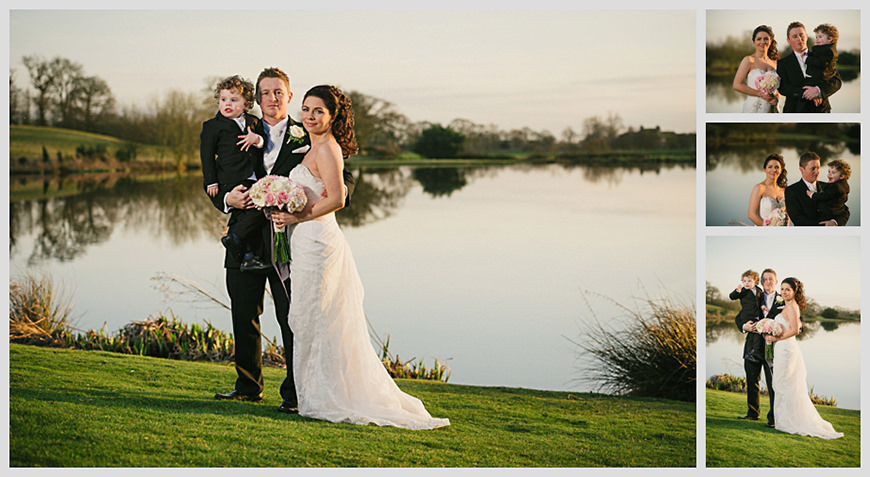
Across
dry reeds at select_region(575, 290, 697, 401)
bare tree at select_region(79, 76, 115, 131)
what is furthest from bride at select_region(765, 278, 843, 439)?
bare tree at select_region(79, 76, 115, 131)

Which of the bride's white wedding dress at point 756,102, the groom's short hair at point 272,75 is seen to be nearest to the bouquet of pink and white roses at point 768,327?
the bride's white wedding dress at point 756,102

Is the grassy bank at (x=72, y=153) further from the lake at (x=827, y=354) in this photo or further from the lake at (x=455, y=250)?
the lake at (x=827, y=354)

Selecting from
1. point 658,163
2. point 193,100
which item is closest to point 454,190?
point 658,163

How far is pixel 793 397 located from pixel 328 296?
3.38m

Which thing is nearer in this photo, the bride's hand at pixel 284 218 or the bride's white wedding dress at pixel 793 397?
the bride's hand at pixel 284 218

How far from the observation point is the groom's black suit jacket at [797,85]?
→ 5934 millimetres

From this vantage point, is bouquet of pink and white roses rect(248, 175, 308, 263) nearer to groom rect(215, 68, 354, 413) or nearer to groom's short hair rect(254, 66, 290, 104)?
groom rect(215, 68, 354, 413)

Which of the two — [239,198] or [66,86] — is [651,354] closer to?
[239,198]

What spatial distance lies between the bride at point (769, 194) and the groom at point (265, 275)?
2753 millimetres

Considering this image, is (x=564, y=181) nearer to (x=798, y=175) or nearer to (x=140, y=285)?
(x=798, y=175)

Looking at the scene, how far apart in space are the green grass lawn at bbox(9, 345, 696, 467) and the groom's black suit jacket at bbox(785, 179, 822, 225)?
168cm

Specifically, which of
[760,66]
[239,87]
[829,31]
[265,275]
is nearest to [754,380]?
[760,66]

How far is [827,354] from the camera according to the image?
6.14 metres

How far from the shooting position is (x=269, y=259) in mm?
5684
